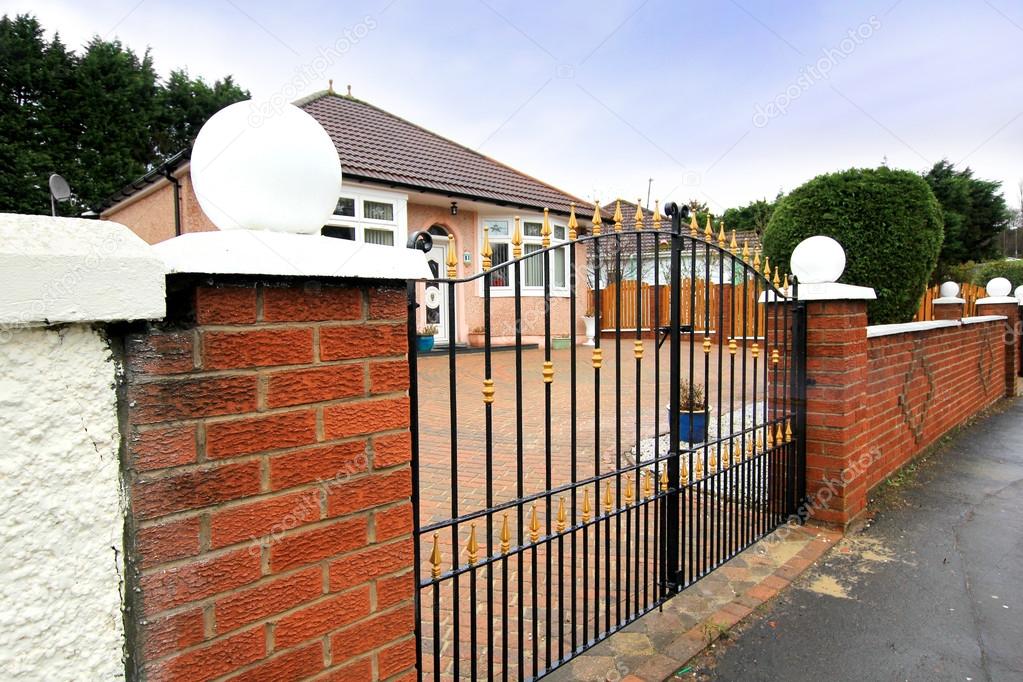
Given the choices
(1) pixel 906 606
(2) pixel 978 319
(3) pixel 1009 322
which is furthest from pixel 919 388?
(3) pixel 1009 322

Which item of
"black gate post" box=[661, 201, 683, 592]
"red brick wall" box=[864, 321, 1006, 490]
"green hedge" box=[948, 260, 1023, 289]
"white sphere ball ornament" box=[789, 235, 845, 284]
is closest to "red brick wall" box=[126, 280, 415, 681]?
"black gate post" box=[661, 201, 683, 592]

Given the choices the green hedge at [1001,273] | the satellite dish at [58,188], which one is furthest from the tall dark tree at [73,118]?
the green hedge at [1001,273]

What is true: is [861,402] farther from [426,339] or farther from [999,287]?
[426,339]

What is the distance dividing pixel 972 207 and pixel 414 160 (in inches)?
907

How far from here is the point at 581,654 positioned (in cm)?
238

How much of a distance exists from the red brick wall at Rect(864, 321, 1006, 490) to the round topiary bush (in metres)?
0.61

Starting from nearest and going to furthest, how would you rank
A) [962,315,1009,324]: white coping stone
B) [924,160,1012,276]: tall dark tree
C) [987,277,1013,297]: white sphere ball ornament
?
[962,315,1009,324]: white coping stone, [987,277,1013,297]: white sphere ball ornament, [924,160,1012,276]: tall dark tree

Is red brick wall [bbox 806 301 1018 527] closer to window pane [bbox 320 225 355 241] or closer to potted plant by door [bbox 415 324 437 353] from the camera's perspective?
potted plant by door [bbox 415 324 437 353]

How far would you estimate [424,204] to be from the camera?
1210 centimetres

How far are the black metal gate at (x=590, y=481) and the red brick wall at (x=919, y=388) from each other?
34.7 inches

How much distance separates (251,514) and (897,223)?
6.78 meters

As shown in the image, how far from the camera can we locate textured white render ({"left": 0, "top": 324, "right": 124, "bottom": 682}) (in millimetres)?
987

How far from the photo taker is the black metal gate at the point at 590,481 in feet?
6.57

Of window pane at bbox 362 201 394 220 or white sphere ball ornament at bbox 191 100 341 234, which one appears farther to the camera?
window pane at bbox 362 201 394 220
